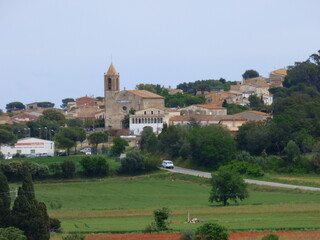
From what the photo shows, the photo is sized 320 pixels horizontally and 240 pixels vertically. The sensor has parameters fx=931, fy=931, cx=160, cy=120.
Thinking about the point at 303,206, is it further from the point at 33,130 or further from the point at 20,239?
the point at 33,130

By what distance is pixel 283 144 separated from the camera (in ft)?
266

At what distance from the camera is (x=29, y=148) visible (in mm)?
99625

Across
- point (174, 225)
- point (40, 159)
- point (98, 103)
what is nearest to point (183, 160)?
point (40, 159)

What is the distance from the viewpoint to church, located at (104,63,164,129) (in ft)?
390

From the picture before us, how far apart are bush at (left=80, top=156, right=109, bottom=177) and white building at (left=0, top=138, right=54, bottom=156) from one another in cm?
2253

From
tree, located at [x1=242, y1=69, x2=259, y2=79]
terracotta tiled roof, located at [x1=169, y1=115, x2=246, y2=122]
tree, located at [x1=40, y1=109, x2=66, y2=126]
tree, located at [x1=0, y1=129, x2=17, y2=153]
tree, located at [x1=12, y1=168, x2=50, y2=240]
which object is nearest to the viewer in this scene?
tree, located at [x1=12, y1=168, x2=50, y2=240]

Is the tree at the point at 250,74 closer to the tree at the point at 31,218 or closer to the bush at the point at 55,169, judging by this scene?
the bush at the point at 55,169

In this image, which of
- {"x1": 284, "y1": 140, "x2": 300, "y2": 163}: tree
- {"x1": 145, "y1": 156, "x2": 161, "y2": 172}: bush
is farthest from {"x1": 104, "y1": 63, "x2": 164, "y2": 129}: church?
{"x1": 284, "y1": 140, "x2": 300, "y2": 163}: tree

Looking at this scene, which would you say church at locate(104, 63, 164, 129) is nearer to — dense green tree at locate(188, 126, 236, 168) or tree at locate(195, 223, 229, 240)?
dense green tree at locate(188, 126, 236, 168)

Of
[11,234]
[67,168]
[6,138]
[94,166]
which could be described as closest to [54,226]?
[11,234]

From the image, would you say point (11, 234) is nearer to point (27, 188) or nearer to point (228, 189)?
point (27, 188)

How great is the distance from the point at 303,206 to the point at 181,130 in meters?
41.1

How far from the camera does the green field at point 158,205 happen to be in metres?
45.7

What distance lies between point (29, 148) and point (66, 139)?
5003 mm
